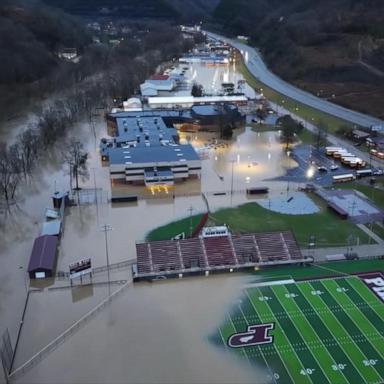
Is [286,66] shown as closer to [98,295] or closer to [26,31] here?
[26,31]

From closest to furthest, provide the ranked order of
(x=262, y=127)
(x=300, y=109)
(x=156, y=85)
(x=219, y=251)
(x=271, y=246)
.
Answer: (x=219, y=251), (x=271, y=246), (x=262, y=127), (x=300, y=109), (x=156, y=85)

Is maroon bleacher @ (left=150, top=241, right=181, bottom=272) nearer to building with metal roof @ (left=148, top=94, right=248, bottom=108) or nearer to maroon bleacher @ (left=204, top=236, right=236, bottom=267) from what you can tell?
maroon bleacher @ (left=204, top=236, right=236, bottom=267)

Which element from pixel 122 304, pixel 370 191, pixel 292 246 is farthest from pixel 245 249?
pixel 370 191

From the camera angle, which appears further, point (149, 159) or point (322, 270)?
point (149, 159)

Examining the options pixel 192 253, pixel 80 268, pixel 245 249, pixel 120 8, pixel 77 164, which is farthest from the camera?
pixel 120 8

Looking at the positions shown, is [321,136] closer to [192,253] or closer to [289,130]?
[289,130]

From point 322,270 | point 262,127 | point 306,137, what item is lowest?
point 322,270

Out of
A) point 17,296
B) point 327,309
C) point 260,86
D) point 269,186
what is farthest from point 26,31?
point 327,309

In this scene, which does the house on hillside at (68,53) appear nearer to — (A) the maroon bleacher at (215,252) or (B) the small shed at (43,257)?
(B) the small shed at (43,257)
